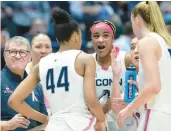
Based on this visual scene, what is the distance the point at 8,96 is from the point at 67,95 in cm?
104

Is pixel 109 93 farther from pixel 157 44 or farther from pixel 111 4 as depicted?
pixel 111 4

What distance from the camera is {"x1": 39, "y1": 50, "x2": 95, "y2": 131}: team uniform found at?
14.6 ft

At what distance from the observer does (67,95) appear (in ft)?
14.7

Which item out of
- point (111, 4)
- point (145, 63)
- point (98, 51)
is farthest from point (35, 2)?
point (145, 63)

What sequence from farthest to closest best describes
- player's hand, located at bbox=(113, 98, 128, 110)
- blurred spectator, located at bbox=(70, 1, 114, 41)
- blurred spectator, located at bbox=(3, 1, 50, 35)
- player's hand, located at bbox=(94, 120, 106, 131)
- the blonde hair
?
blurred spectator, located at bbox=(70, 1, 114, 41), blurred spectator, located at bbox=(3, 1, 50, 35), player's hand, located at bbox=(113, 98, 128, 110), player's hand, located at bbox=(94, 120, 106, 131), the blonde hair

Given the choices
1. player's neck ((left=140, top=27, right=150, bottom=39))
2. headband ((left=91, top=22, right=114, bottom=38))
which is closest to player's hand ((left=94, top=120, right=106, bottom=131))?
player's neck ((left=140, top=27, right=150, bottom=39))

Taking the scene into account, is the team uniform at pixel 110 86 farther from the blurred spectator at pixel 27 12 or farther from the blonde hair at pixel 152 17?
the blurred spectator at pixel 27 12

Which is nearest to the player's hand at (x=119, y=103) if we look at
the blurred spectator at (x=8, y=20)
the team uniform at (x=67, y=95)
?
the team uniform at (x=67, y=95)

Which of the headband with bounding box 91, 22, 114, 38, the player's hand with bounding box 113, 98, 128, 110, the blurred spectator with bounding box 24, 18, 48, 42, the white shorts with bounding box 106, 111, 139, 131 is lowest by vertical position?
the white shorts with bounding box 106, 111, 139, 131

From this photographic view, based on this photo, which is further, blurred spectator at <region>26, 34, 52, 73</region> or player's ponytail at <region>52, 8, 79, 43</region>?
blurred spectator at <region>26, 34, 52, 73</region>

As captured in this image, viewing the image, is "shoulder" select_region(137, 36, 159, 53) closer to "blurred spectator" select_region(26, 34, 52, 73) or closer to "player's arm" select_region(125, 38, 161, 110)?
"player's arm" select_region(125, 38, 161, 110)

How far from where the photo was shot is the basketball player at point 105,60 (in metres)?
5.34

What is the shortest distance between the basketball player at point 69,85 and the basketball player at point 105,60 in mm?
816

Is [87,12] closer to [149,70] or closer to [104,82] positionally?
[104,82]
